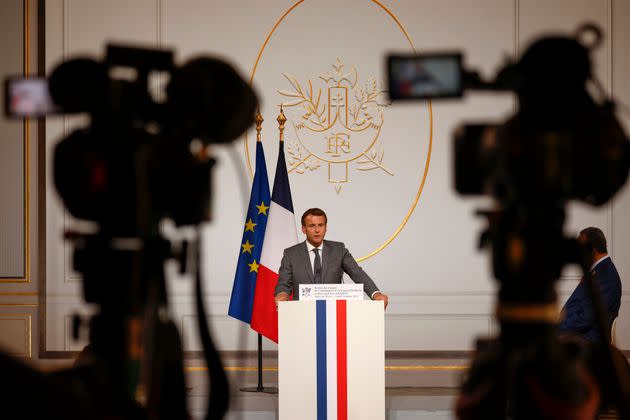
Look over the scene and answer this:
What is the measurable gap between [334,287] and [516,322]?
3.86m

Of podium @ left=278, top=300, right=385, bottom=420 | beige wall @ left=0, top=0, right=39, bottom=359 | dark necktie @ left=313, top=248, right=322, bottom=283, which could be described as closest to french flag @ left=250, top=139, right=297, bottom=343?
dark necktie @ left=313, top=248, right=322, bottom=283

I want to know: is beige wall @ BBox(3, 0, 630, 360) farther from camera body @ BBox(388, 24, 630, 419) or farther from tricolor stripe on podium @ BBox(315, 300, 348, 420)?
camera body @ BBox(388, 24, 630, 419)

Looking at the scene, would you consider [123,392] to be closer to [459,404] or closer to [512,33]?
[459,404]

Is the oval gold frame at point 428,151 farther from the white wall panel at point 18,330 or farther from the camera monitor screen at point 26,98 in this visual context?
the camera monitor screen at point 26,98

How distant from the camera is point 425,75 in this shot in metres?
1.17

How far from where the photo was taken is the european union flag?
6.30 meters

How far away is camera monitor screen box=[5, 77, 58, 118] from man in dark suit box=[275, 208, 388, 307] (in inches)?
191

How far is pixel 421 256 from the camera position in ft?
25.8

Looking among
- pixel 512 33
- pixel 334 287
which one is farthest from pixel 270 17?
pixel 334 287

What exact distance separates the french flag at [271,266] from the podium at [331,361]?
1369 mm

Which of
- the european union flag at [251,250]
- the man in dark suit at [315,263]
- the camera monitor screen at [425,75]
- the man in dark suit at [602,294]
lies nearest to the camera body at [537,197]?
the camera monitor screen at [425,75]

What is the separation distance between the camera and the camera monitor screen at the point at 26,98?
1289 millimetres

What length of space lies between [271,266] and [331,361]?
1574 millimetres

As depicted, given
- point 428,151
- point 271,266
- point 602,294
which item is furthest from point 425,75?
point 428,151
